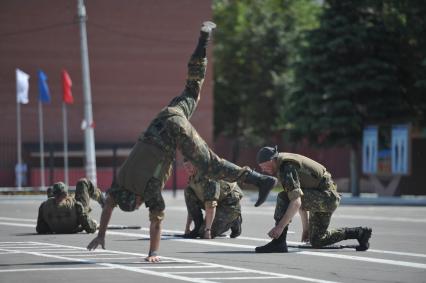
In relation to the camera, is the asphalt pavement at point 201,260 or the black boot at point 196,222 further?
the black boot at point 196,222

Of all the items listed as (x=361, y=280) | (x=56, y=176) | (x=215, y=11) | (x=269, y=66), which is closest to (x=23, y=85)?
(x=56, y=176)

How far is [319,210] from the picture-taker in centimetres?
1371

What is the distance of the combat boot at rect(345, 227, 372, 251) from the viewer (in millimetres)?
13875

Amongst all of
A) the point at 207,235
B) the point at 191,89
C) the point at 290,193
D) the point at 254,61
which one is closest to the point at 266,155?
the point at 290,193

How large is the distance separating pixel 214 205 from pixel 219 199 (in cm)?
29

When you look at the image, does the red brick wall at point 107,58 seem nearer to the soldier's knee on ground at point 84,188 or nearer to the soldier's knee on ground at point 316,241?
the soldier's knee on ground at point 84,188

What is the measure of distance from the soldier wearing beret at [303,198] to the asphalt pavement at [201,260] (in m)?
0.22

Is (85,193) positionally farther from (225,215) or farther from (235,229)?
(235,229)

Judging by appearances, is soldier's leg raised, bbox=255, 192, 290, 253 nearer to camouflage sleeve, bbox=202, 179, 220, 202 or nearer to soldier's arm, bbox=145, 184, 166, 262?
soldier's arm, bbox=145, 184, 166, 262

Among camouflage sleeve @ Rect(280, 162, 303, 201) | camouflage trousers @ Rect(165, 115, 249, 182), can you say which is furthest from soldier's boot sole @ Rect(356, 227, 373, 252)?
camouflage trousers @ Rect(165, 115, 249, 182)

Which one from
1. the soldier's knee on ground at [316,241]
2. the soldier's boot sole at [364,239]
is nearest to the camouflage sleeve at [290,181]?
the soldier's knee on ground at [316,241]

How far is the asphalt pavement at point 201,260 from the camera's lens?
420 inches

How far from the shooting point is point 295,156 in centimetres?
1349

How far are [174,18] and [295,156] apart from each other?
38418 mm
